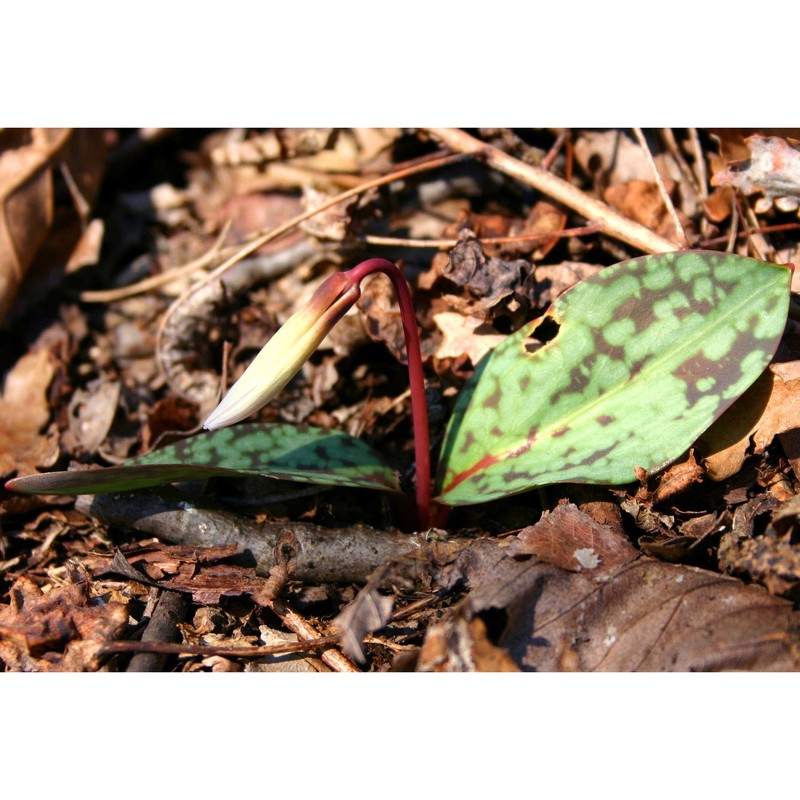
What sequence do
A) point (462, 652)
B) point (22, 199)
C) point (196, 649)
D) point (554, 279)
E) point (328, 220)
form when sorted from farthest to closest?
point (22, 199) → point (328, 220) → point (554, 279) → point (196, 649) → point (462, 652)

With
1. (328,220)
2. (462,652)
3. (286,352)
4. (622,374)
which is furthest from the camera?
(328,220)

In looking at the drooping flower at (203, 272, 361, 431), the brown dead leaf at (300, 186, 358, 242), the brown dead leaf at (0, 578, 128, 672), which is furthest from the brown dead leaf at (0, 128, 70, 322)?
the drooping flower at (203, 272, 361, 431)

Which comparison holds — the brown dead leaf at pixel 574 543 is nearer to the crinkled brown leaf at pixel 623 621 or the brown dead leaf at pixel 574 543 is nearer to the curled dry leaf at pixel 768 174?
the crinkled brown leaf at pixel 623 621

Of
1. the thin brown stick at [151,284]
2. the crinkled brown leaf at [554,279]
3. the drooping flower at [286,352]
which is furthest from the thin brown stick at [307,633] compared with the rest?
the thin brown stick at [151,284]

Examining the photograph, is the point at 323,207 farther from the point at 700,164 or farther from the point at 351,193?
the point at 700,164

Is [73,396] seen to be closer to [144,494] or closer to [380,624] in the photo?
[144,494]

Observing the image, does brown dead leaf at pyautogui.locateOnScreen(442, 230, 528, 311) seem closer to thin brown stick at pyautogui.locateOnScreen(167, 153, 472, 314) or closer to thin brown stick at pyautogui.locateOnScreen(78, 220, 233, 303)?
thin brown stick at pyautogui.locateOnScreen(167, 153, 472, 314)

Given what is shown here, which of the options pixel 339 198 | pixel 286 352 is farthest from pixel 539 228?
pixel 286 352
